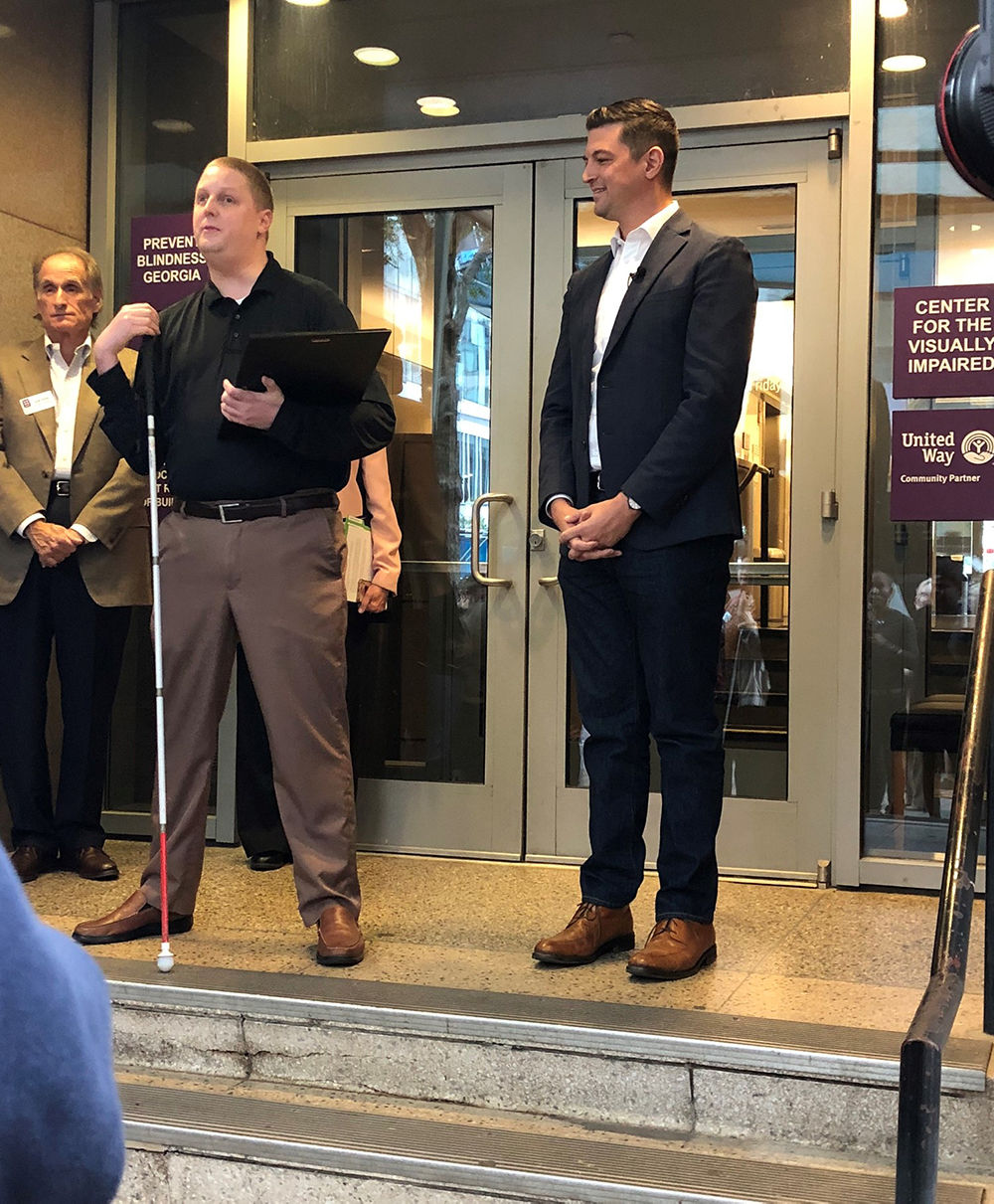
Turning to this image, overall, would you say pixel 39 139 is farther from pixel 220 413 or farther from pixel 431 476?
pixel 220 413

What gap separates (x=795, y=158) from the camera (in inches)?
157

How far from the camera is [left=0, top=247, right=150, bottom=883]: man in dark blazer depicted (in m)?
4.00

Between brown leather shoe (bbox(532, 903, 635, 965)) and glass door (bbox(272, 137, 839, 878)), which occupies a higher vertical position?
glass door (bbox(272, 137, 839, 878))

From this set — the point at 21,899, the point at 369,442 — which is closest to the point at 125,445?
the point at 369,442

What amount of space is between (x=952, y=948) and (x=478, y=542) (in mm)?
2539

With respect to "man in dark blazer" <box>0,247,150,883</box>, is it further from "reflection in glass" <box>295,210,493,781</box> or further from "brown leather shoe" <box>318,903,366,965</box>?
"brown leather shoe" <box>318,903,366,965</box>

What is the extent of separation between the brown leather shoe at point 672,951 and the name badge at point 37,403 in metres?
2.35

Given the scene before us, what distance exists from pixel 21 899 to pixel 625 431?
2.48 metres

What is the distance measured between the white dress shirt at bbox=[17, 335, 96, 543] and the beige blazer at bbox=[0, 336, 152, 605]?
0.01 meters

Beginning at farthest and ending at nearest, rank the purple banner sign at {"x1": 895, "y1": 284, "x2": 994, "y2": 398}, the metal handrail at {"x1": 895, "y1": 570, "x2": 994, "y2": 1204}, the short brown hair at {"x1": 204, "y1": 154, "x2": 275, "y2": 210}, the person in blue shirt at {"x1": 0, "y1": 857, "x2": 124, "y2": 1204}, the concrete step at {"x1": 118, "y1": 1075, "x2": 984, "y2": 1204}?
1. the purple banner sign at {"x1": 895, "y1": 284, "x2": 994, "y2": 398}
2. the short brown hair at {"x1": 204, "y1": 154, "x2": 275, "y2": 210}
3. the concrete step at {"x1": 118, "y1": 1075, "x2": 984, "y2": 1204}
4. the metal handrail at {"x1": 895, "y1": 570, "x2": 994, "y2": 1204}
5. the person in blue shirt at {"x1": 0, "y1": 857, "x2": 124, "y2": 1204}

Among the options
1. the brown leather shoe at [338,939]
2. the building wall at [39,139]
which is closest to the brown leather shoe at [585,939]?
the brown leather shoe at [338,939]

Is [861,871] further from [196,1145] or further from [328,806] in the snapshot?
[196,1145]

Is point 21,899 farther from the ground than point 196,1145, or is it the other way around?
point 21,899

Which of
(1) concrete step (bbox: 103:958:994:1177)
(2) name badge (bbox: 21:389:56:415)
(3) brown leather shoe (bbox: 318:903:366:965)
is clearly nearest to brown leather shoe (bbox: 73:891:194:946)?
(1) concrete step (bbox: 103:958:994:1177)
